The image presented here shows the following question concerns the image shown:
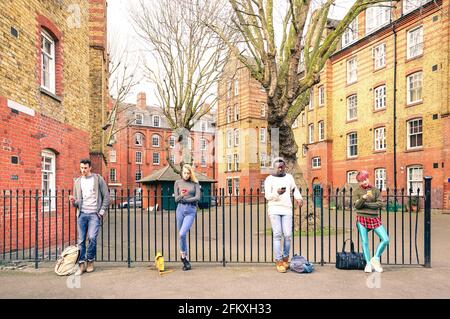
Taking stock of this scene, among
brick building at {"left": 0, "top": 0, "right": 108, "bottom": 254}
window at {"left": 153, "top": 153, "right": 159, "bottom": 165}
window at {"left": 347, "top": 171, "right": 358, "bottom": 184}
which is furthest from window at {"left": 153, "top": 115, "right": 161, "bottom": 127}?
brick building at {"left": 0, "top": 0, "right": 108, "bottom": 254}

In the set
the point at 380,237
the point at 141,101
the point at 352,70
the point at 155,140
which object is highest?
the point at 141,101

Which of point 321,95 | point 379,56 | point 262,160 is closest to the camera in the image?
point 379,56

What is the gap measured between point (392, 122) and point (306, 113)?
1054cm

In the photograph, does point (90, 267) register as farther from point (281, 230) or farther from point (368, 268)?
point (368, 268)

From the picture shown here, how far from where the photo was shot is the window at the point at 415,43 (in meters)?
22.4

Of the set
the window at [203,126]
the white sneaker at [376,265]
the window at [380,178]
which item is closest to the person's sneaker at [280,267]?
the white sneaker at [376,265]

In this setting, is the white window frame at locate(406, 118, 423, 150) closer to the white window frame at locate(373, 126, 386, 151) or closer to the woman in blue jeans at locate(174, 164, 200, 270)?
the white window frame at locate(373, 126, 386, 151)

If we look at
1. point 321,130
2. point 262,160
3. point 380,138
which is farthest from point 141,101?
point 380,138

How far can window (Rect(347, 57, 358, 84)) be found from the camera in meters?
28.2

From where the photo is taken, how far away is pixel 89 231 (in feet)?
21.3

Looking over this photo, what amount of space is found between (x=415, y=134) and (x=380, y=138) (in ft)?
9.69

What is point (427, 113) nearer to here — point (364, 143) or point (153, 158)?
point (364, 143)
